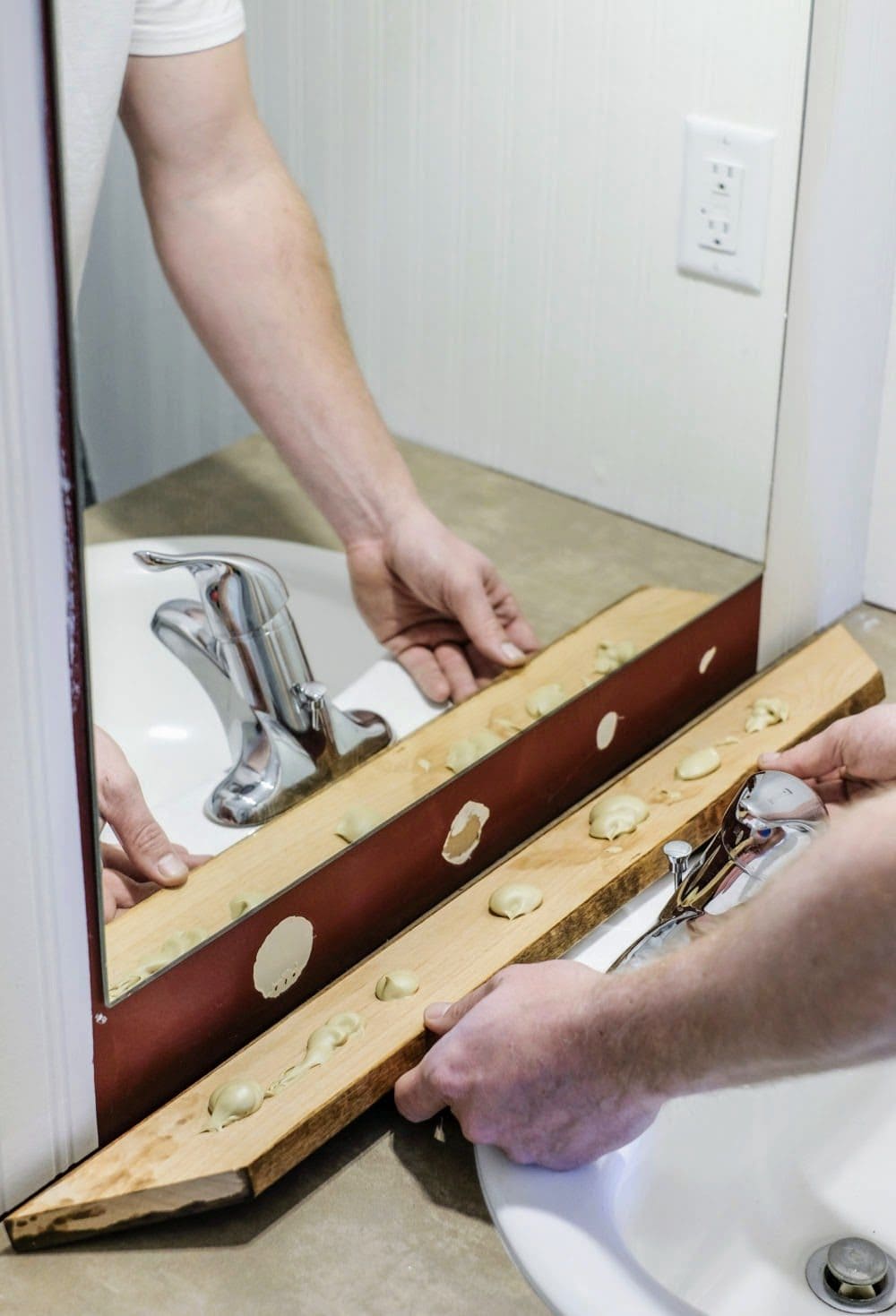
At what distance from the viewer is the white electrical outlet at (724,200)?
1059 millimetres

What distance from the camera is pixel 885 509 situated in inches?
52.1

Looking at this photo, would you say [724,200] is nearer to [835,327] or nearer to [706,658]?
[835,327]

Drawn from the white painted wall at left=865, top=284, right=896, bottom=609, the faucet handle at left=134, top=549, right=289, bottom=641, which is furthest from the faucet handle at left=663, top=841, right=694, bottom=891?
the white painted wall at left=865, top=284, right=896, bottom=609

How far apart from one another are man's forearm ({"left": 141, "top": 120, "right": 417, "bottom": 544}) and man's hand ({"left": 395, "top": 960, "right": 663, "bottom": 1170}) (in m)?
0.29

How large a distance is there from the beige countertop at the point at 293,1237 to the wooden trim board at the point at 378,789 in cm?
13

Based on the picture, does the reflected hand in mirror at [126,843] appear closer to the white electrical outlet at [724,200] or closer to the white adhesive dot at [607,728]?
the white adhesive dot at [607,728]

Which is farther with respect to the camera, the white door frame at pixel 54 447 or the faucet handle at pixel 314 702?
the faucet handle at pixel 314 702

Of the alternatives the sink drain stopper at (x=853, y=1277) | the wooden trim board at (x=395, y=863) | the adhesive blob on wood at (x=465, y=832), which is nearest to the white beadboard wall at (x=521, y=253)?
the wooden trim board at (x=395, y=863)

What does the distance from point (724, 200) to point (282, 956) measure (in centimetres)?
57

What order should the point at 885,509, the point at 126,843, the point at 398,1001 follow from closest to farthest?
the point at 126,843 → the point at 398,1001 → the point at 885,509

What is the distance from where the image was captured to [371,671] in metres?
0.98

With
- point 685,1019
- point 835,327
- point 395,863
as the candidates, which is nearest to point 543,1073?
point 685,1019

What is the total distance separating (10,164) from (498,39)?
40 centimetres

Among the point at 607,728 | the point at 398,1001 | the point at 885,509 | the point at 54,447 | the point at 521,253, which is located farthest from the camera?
the point at 885,509
